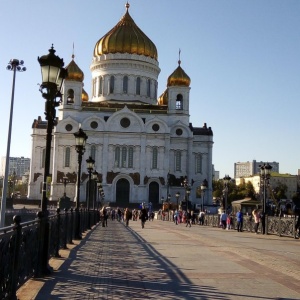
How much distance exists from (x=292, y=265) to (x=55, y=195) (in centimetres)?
6518

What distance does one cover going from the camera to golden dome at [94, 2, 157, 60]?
8081 cm

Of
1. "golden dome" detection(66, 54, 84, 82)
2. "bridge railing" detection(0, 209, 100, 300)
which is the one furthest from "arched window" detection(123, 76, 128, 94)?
"bridge railing" detection(0, 209, 100, 300)

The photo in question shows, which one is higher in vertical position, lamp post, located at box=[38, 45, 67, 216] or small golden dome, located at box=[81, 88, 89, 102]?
small golden dome, located at box=[81, 88, 89, 102]

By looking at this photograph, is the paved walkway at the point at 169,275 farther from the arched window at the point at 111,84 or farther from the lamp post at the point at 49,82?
the arched window at the point at 111,84

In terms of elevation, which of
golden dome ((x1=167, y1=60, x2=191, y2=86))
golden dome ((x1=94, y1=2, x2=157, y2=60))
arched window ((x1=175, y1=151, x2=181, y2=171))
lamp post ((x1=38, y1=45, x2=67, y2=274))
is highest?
golden dome ((x1=94, y1=2, x2=157, y2=60))

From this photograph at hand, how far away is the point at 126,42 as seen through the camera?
80750mm

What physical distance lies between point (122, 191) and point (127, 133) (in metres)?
8.82

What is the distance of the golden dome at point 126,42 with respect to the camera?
80.8 metres

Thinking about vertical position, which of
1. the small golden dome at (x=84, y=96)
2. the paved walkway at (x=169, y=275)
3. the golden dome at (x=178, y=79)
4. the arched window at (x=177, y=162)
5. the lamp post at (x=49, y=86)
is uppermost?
the golden dome at (x=178, y=79)

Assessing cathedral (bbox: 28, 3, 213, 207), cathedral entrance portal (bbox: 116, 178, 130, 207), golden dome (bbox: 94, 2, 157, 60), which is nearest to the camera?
cathedral entrance portal (bbox: 116, 178, 130, 207)

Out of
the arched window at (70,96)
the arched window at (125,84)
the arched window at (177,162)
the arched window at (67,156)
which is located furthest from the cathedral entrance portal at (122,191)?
the arched window at (70,96)

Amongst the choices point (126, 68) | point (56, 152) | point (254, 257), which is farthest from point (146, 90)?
point (254, 257)

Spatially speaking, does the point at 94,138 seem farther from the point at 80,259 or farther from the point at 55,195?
the point at 80,259

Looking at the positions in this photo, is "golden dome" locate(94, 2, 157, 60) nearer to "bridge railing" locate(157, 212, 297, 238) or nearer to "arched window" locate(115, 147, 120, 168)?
"arched window" locate(115, 147, 120, 168)
